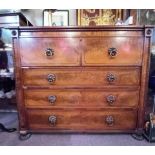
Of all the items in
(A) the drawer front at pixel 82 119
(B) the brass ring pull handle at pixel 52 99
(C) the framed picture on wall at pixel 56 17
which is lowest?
(A) the drawer front at pixel 82 119

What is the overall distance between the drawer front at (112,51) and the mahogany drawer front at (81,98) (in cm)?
24

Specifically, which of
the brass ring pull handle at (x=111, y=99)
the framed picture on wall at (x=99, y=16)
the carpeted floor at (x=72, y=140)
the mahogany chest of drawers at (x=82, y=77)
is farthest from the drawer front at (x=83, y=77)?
the framed picture on wall at (x=99, y=16)

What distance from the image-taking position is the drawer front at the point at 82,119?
5.16 ft

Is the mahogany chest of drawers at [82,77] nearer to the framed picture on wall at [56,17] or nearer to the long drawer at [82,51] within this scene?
the long drawer at [82,51]

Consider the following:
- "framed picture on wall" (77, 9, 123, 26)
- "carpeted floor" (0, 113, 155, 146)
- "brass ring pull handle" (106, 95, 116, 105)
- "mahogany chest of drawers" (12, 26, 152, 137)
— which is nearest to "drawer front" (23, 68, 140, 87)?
"mahogany chest of drawers" (12, 26, 152, 137)

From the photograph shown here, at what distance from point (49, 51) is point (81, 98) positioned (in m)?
0.45

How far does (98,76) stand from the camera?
59.0 inches

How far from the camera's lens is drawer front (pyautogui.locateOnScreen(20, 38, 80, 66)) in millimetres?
1440

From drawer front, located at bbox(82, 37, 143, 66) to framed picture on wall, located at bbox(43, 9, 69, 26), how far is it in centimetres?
59

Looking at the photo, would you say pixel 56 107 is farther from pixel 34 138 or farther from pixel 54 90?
pixel 34 138

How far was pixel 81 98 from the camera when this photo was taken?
5.07 ft

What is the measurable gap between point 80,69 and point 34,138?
2.38 ft

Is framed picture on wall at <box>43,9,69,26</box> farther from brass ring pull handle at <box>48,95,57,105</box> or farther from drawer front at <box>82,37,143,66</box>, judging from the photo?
brass ring pull handle at <box>48,95,57,105</box>
